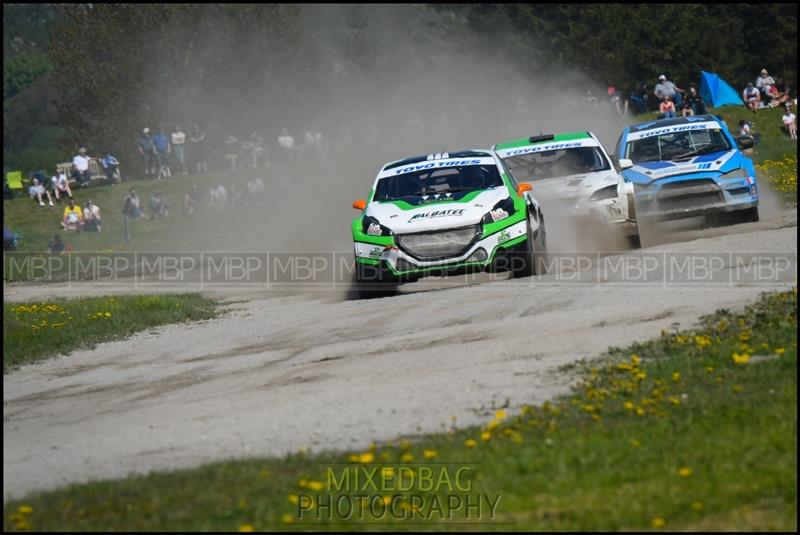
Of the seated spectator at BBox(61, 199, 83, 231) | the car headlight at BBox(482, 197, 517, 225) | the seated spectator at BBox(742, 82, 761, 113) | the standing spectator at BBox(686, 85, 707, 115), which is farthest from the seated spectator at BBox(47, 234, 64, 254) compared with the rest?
the seated spectator at BBox(742, 82, 761, 113)

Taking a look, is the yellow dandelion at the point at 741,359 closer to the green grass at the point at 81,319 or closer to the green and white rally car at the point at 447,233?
the green and white rally car at the point at 447,233

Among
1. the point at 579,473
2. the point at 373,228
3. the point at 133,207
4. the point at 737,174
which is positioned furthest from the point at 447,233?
the point at 133,207

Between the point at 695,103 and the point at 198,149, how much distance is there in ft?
59.6

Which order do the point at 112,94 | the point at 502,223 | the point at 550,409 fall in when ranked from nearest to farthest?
the point at 550,409, the point at 502,223, the point at 112,94

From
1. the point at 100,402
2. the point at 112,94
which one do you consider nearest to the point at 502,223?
the point at 100,402

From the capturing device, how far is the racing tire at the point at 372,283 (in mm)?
14586

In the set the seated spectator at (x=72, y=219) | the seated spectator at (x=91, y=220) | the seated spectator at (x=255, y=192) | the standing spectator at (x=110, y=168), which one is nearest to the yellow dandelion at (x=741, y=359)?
the seated spectator at (x=72, y=219)

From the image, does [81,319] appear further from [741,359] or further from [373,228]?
[741,359]

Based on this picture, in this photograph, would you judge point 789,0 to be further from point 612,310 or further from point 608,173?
point 612,310

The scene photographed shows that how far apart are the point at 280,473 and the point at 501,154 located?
1148 centimetres

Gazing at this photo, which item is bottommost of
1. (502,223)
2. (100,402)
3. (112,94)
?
(100,402)

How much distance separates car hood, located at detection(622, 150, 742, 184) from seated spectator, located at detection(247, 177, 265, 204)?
2207 cm

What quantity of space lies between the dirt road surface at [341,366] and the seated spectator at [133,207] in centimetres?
1943

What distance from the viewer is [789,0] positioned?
4834 centimetres
